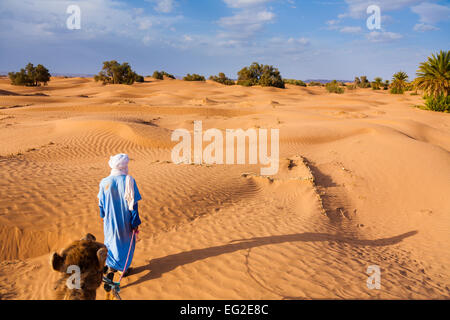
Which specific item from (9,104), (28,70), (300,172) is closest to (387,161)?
(300,172)

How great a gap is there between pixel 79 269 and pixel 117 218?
1.22 metres

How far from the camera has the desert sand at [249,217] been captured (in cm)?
412

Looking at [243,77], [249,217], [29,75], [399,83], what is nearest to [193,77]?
[243,77]

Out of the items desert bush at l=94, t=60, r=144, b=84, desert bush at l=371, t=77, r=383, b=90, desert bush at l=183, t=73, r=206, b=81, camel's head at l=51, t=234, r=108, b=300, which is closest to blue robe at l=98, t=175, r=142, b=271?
camel's head at l=51, t=234, r=108, b=300

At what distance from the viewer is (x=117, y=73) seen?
148ft

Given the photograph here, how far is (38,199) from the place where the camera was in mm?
6164

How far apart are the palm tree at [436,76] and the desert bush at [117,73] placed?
38002mm

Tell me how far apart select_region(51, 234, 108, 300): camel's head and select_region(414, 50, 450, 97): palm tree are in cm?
3016

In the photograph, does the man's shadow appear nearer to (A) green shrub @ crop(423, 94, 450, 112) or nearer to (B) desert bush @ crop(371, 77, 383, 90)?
(A) green shrub @ crop(423, 94, 450, 112)

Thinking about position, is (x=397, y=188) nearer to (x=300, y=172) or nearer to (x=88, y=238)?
(x=300, y=172)

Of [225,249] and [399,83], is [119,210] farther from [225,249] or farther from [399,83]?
[399,83]

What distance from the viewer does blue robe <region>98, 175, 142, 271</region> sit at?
12.3 ft

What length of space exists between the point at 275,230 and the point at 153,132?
9.99 m

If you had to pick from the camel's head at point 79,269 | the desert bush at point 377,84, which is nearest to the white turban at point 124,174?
the camel's head at point 79,269
